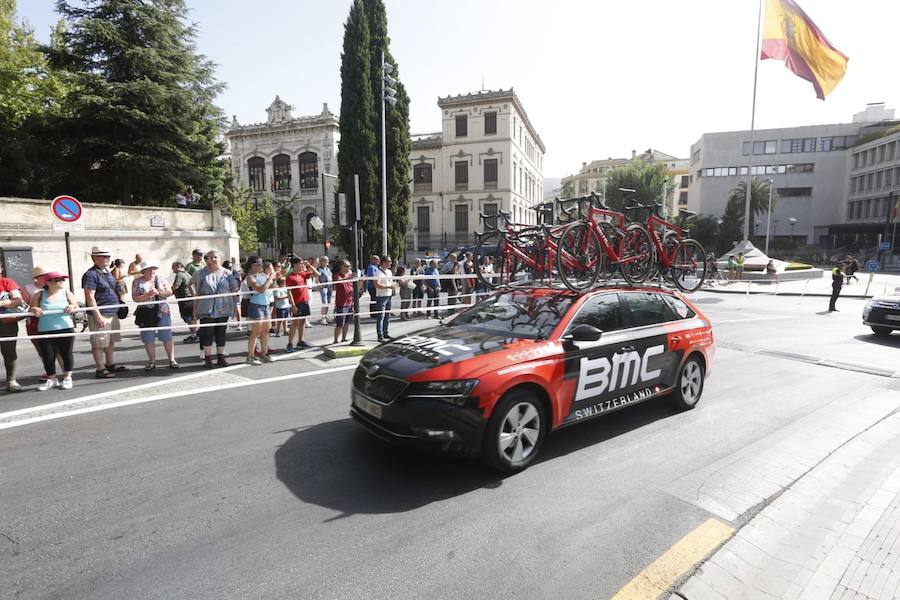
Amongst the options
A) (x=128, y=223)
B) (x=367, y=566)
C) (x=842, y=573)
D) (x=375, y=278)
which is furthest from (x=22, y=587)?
(x=128, y=223)

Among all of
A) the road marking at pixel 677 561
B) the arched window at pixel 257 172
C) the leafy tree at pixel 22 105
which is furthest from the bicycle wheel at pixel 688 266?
the arched window at pixel 257 172

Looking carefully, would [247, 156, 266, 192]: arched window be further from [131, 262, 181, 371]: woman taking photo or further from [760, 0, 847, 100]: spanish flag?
[131, 262, 181, 371]: woman taking photo

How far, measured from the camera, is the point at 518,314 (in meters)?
4.91

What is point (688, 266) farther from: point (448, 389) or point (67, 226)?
point (67, 226)

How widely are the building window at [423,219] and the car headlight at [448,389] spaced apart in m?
43.0

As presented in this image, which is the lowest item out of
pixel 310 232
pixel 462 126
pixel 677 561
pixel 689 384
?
pixel 677 561

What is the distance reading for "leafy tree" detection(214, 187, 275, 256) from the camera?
2966 centimetres

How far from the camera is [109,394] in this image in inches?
246

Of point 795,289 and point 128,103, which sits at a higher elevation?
point 128,103

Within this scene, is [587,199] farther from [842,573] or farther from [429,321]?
[429,321]

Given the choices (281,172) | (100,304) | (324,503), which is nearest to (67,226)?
(100,304)

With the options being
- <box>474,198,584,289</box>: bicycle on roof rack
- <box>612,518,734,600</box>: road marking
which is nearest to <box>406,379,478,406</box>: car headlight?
<box>612,518,734,600</box>: road marking

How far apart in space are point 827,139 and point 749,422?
75038 millimetres

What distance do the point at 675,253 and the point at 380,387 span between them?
5.83 m
